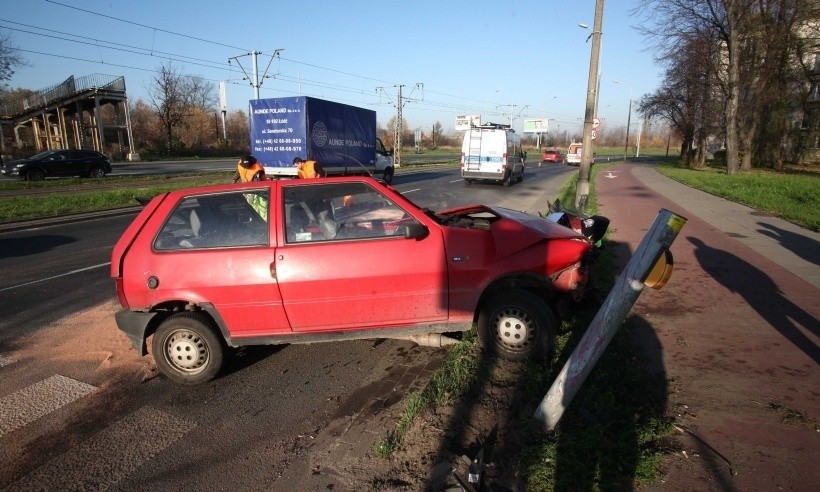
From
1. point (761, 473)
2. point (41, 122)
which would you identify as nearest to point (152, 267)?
point (761, 473)

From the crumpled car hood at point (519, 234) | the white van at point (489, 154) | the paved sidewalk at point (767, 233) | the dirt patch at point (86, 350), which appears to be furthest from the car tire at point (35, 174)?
the paved sidewalk at point (767, 233)

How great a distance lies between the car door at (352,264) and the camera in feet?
12.2

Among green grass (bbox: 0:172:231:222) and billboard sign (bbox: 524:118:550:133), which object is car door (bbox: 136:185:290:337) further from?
billboard sign (bbox: 524:118:550:133)

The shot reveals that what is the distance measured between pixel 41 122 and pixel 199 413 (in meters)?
53.1

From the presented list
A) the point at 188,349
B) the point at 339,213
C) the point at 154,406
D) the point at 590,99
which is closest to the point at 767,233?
the point at 590,99

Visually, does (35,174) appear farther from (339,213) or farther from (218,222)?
(339,213)

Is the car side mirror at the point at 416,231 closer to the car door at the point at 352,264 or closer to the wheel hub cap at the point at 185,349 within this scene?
the car door at the point at 352,264

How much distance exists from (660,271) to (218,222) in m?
3.29

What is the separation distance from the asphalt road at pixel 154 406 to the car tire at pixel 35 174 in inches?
849

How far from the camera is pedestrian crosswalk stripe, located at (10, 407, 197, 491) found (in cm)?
275

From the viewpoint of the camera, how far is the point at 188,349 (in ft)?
12.6

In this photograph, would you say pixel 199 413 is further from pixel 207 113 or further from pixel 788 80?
pixel 207 113

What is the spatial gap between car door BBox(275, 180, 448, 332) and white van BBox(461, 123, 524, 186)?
18.8 meters

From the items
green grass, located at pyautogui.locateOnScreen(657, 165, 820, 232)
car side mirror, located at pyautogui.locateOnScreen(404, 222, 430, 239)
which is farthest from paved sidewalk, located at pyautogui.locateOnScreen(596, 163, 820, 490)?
green grass, located at pyautogui.locateOnScreen(657, 165, 820, 232)
